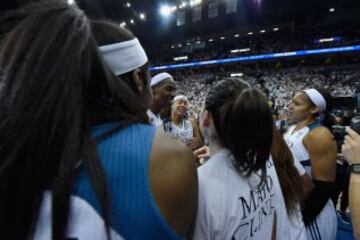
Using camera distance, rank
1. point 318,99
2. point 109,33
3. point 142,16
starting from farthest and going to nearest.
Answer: point 142,16 < point 318,99 < point 109,33

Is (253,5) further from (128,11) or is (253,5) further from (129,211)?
(129,211)

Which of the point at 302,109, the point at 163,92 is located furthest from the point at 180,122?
the point at 302,109

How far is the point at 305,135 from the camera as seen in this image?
8.46 ft

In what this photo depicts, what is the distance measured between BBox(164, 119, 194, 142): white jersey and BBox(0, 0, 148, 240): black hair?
3.31 meters

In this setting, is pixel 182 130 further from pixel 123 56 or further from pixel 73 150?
pixel 73 150

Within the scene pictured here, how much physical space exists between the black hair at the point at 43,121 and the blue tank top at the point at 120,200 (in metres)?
0.02

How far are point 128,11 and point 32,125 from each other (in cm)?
2869

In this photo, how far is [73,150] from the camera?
60cm

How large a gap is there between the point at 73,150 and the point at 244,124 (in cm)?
74

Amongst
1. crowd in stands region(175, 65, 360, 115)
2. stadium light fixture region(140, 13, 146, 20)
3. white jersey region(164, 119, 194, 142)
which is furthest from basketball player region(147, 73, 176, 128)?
stadium light fixture region(140, 13, 146, 20)

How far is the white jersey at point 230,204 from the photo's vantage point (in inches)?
42.4

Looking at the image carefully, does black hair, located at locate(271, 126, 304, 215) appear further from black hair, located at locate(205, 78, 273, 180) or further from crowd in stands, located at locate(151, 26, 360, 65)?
crowd in stands, located at locate(151, 26, 360, 65)

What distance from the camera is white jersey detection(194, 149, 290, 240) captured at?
1077mm

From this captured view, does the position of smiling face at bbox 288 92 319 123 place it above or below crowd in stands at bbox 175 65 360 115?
above
